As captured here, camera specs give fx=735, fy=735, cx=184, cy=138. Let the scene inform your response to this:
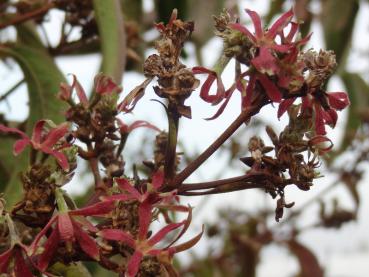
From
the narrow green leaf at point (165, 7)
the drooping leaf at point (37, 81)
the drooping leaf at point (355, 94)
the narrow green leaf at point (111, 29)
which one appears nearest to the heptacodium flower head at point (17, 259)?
the drooping leaf at point (37, 81)

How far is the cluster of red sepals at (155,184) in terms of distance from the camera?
71 centimetres

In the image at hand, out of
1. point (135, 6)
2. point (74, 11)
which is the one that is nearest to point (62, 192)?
point (74, 11)

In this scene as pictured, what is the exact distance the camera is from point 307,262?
6.30 ft

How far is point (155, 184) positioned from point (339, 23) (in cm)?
141

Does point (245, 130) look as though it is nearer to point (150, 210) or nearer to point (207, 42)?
point (207, 42)

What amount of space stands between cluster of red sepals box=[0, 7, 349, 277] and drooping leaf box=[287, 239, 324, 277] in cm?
114

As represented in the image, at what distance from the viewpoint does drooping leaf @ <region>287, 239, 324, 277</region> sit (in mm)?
1895

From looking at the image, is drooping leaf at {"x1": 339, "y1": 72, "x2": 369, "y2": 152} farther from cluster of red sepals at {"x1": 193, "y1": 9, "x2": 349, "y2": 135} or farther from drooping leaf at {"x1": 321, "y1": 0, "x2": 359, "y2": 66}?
cluster of red sepals at {"x1": 193, "y1": 9, "x2": 349, "y2": 135}

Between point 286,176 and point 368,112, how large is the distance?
1.45m

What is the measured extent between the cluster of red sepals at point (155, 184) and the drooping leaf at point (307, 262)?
1.14 m

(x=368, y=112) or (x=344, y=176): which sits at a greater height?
(x=368, y=112)

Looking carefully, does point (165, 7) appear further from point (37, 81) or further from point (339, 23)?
point (37, 81)

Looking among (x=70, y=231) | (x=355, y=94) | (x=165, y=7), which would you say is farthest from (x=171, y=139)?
(x=355, y=94)

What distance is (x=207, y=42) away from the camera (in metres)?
2.13
